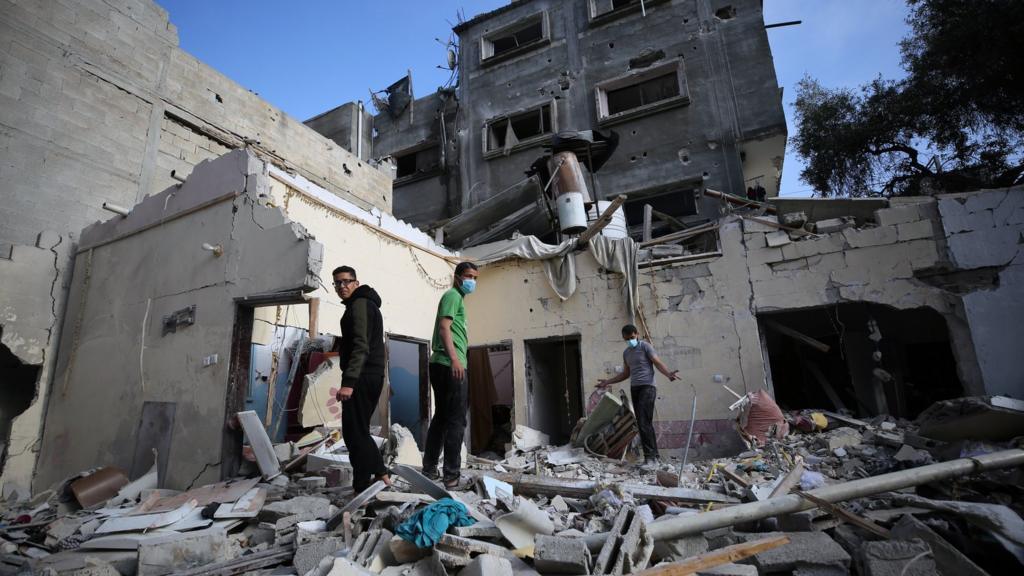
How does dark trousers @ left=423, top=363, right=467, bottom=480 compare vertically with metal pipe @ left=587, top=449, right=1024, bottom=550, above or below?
above

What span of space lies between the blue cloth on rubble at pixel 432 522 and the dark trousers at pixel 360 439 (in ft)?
2.65

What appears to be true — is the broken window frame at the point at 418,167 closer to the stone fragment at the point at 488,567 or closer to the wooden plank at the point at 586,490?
the wooden plank at the point at 586,490

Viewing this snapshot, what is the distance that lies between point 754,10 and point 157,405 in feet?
48.1

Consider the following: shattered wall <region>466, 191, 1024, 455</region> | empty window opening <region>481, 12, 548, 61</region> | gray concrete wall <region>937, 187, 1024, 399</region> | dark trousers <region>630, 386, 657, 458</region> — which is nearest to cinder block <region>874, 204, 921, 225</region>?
shattered wall <region>466, 191, 1024, 455</region>

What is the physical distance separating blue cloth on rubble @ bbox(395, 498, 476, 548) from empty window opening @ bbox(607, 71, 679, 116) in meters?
12.6

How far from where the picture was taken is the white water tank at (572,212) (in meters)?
8.72

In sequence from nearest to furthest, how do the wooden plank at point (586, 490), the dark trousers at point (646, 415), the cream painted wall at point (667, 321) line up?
the wooden plank at point (586, 490) < the dark trousers at point (646, 415) < the cream painted wall at point (667, 321)

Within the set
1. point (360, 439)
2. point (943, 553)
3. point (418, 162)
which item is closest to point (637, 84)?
point (418, 162)

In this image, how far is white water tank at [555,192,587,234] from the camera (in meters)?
8.72

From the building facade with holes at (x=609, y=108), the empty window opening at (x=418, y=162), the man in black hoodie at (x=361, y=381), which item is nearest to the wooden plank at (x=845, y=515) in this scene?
the man in black hoodie at (x=361, y=381)

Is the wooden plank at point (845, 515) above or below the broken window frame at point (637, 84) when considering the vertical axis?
below

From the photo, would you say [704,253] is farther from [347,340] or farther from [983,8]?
[983,8]

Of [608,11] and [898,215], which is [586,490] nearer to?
[898,215]

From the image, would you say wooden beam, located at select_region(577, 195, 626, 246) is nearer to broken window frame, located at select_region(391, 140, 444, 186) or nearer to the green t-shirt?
the green t-shirt
